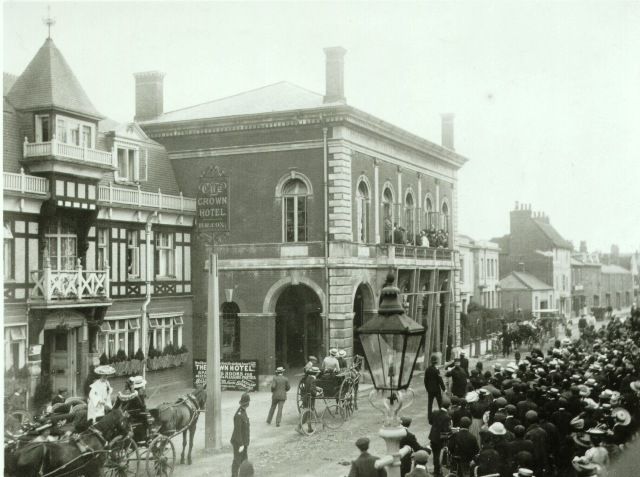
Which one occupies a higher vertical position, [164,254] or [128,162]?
[128,162]

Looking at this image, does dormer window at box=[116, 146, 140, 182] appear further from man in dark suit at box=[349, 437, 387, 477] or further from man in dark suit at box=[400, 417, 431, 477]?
man in dark suit at box=[349, 437, 387, 477]

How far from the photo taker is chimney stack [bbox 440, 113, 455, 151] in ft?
128

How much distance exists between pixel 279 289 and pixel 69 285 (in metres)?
8.98

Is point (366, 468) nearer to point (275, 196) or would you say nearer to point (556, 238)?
point (275, 196)

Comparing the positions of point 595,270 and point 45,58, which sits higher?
point 45,58

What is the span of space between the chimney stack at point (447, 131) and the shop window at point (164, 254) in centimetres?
1840

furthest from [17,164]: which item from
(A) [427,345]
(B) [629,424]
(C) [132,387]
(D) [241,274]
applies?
(A) [427,345]

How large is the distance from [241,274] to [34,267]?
376 inches

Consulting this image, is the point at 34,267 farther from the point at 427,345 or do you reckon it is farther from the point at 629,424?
the point at 427,345

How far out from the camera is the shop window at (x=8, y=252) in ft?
55.7

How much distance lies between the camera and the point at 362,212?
94.5 feet

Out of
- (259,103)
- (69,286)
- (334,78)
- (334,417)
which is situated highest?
(334,78)

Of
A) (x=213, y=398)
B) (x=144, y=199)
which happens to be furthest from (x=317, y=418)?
(x=144, y=199)

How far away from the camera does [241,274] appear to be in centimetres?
2681
